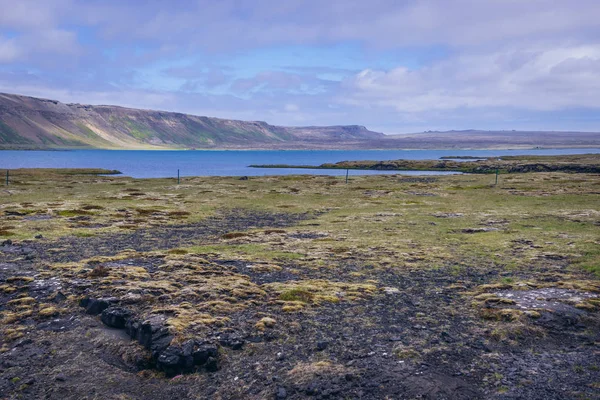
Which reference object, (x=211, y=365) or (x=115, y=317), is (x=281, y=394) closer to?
(x=211, y=365)

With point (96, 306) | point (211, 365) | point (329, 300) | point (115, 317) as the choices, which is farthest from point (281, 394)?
point (96, 306)

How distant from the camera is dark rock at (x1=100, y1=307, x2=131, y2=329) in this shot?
17188mm

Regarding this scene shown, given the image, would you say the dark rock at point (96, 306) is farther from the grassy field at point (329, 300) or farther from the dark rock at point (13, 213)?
the dark rock at point (13, 213)

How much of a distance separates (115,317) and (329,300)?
28.8 ft

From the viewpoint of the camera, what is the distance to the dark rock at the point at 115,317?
56.4ft

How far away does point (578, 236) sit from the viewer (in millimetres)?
33031

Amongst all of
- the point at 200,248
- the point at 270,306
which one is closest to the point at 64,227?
the point at 200,248

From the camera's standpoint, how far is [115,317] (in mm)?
17328

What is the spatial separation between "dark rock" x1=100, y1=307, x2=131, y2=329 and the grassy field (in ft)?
1.23

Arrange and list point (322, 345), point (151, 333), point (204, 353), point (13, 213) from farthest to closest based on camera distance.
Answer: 1. point (13, 213)
2. point (151, 333)
3. point (322, 345)
4. point (204, 353)

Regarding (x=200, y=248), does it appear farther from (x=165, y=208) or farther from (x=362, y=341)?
(x=165, y=208)

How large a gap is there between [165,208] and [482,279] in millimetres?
40161

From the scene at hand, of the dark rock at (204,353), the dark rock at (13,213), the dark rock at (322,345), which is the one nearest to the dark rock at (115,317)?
the dark rock at (204,353)

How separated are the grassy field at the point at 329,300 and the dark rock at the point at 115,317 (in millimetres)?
374
